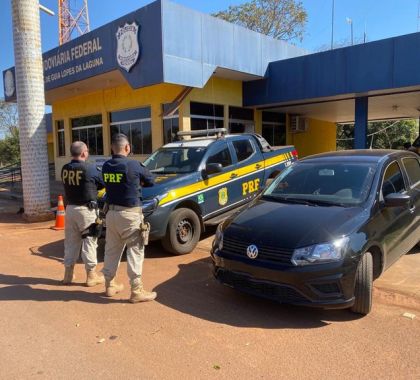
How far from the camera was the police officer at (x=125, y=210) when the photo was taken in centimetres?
453

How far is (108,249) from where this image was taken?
474 cm

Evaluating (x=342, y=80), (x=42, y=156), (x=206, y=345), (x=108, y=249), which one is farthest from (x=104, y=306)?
(x=342, y=80)

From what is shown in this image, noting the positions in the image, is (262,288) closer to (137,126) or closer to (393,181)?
(393,181)

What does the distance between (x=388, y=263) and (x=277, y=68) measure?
1129cm

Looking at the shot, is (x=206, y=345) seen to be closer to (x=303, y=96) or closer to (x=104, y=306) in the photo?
(x=104, y=306)

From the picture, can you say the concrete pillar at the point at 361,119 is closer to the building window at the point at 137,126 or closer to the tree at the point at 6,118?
the building window at the point at 137,126

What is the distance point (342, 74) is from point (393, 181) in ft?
29.8

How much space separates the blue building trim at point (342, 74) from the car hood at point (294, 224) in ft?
30.9

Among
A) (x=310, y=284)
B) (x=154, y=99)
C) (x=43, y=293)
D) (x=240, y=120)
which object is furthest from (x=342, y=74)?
(x=43, y=293)

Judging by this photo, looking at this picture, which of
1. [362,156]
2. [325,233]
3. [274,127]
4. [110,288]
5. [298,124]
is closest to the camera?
[325,233]

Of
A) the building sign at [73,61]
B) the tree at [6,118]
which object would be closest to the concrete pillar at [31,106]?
the building sign at [73,61]

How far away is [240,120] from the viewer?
16.0m

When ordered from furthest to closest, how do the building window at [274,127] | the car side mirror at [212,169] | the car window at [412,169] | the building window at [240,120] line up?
1. the building window at [274,127]
2. the building window at [240,120]
3. the car side mirror at [212,169]
4. the car window at [412,169]

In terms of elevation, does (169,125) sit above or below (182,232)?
above
